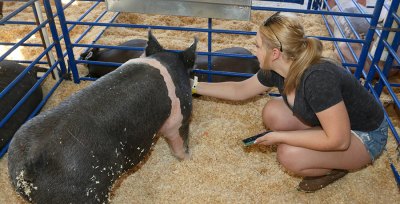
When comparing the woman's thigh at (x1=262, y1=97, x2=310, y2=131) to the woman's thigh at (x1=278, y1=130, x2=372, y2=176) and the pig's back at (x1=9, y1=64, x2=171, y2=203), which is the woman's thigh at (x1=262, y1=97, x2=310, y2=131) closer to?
the woman's thigh at (x1=278, y1=130, x2=372, y2=176)

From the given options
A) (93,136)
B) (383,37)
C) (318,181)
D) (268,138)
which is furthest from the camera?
(383,37)

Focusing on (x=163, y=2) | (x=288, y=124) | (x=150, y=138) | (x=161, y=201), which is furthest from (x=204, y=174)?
(x=163, y=2)

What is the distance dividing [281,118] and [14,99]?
1.67 meters

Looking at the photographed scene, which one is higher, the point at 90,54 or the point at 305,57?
the point at 305,57

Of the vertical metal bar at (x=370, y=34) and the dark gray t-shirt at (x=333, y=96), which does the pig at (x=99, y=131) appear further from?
the vertical metal bar at (x=370, y=34)

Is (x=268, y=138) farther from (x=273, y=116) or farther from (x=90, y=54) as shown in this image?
(x=90, y=54)

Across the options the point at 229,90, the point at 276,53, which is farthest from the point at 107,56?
the point at 276,53

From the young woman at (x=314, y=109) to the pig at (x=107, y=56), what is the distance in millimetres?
1194

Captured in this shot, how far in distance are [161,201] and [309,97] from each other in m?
0.91

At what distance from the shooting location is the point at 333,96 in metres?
1.52

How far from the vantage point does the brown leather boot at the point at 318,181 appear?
1.89 meters

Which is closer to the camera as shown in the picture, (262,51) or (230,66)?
(262,51)

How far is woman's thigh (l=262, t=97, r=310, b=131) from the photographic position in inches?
80.4

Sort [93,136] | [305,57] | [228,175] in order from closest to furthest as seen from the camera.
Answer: [93,136]
[305,57]
[228,175]
